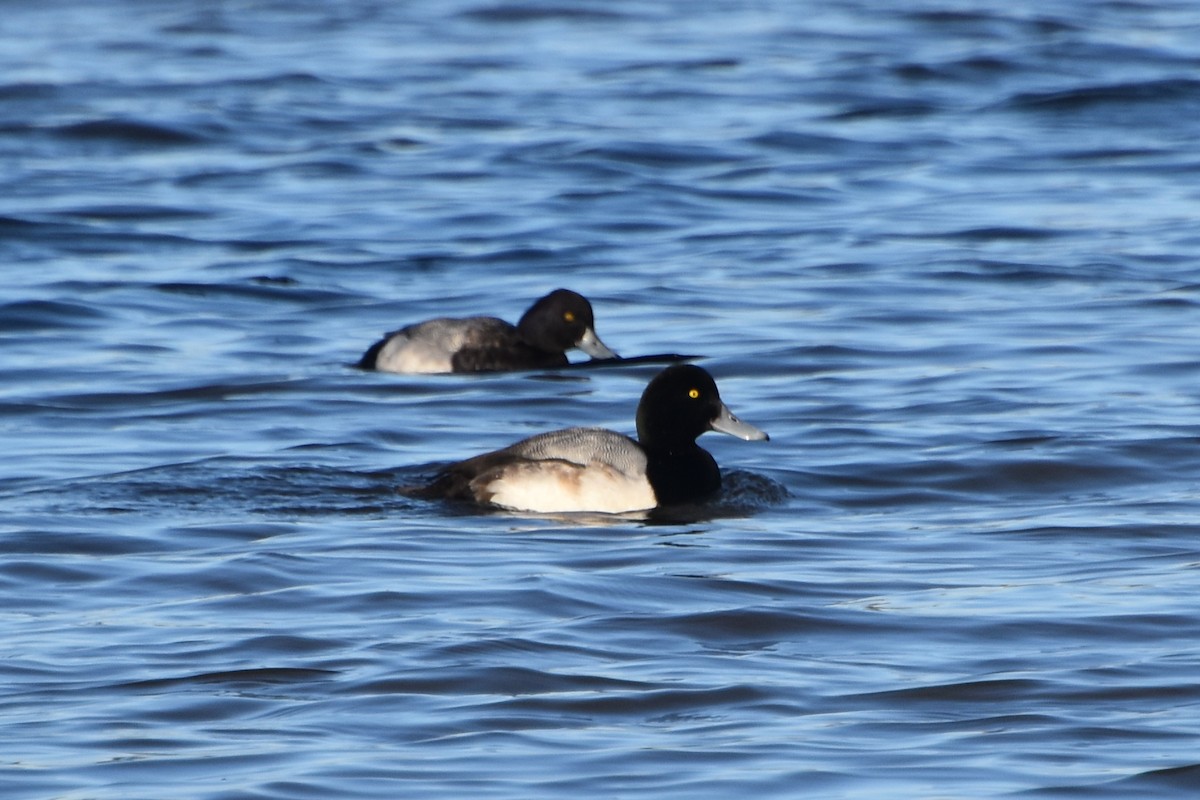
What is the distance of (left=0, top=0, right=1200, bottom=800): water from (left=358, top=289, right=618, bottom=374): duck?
185 mm

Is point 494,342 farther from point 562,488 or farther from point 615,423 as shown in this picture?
point 562,488

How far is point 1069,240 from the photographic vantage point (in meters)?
17.5

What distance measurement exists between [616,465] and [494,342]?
4.06 m

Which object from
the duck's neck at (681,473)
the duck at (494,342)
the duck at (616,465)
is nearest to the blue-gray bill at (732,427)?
the duck at (616,465)

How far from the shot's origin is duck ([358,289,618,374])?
13.6 metres

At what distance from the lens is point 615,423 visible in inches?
490

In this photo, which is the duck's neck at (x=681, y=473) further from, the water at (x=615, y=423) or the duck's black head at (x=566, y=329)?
the duck's black head at (x=566, y=329)

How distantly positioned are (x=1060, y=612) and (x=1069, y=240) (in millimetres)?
10328

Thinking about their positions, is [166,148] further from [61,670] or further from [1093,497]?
[61,670]

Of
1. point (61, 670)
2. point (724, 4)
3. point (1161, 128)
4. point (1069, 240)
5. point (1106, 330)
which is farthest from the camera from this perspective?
point (724, 4)

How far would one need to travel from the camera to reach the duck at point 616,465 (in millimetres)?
9852

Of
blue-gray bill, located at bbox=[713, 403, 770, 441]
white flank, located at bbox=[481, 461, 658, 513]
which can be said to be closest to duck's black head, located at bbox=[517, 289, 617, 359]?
blue-gray bill, located at bbox=[713, 403, 770, 441]

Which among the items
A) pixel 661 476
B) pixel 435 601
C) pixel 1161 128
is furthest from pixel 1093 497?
pixel 1161 128

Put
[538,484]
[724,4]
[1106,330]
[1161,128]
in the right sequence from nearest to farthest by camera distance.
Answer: [538,484] → [1106,330] → [1161,128] → [724,4]
